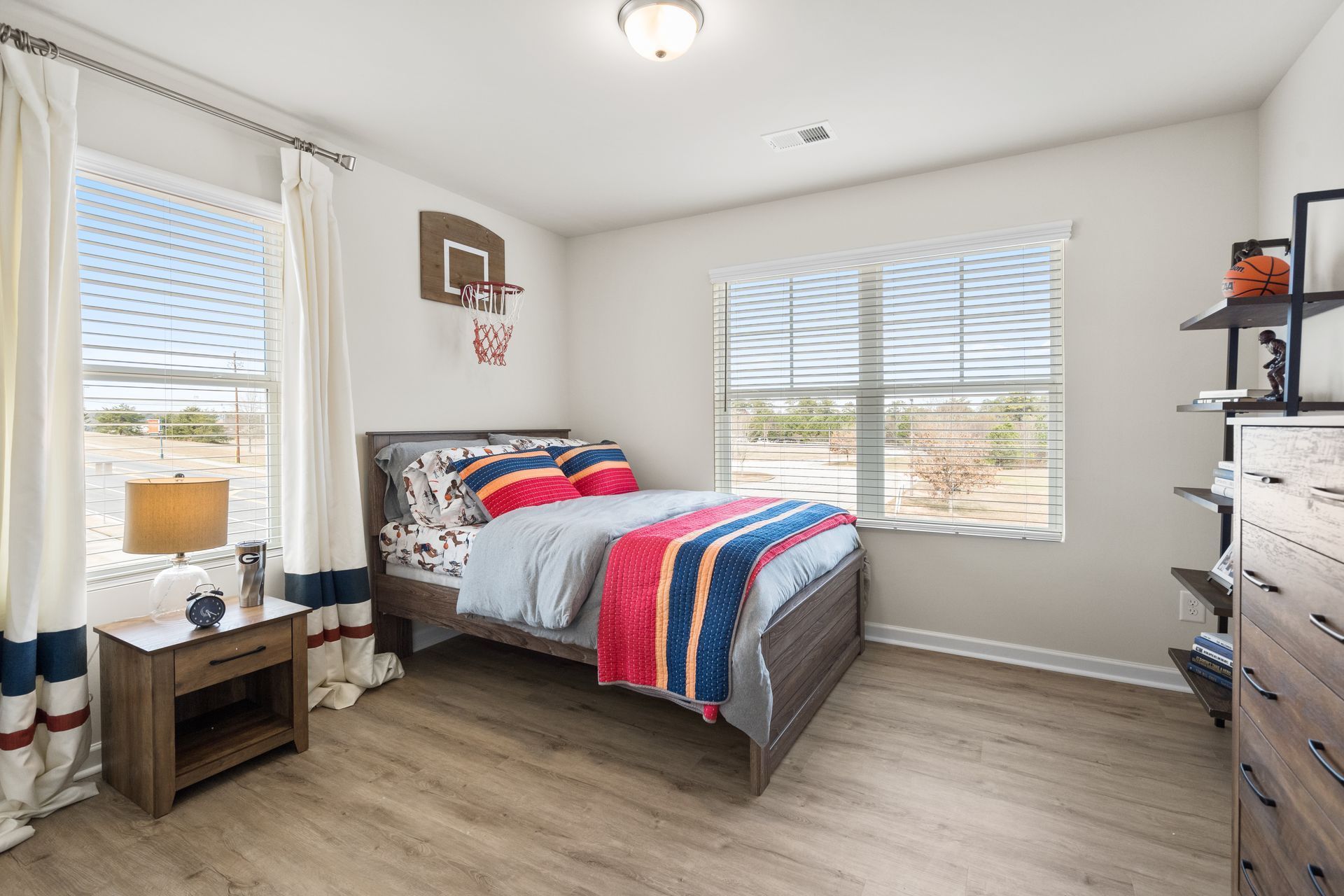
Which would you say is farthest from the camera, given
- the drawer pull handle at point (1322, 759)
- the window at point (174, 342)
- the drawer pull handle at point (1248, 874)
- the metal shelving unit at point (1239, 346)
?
the window at point (174, 342)

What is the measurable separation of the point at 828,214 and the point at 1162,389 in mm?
1822

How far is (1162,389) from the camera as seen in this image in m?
2.82

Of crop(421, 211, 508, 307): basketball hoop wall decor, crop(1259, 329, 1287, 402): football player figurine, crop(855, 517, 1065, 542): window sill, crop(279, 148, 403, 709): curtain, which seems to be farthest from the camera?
crop(421, 211, 508, 307): basketball hoop wall decor

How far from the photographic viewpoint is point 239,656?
6.96ft

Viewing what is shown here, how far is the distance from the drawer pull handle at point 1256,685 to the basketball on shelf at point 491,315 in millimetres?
3437

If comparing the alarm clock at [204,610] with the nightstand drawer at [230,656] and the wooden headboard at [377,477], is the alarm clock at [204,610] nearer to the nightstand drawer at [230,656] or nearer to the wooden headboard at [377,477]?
the nightstand drawer at [230,656]

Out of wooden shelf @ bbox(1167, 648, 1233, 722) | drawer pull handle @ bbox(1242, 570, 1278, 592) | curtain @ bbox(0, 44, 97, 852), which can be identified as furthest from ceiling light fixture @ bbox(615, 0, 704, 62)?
wooden shelf @ bbox(1167, 648, 1233, 722)

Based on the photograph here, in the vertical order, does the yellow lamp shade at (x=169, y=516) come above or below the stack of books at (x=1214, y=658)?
above

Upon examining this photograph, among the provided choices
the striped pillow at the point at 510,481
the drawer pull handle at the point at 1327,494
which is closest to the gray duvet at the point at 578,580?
the striped pillow at the point at 510,481

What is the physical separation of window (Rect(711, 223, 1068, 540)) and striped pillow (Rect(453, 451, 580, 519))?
1196 millimetres

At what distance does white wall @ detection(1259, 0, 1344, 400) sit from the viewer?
6.63ft

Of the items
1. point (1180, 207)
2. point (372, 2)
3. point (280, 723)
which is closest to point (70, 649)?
Answer: point (280, 723)

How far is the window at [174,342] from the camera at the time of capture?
7.25ft

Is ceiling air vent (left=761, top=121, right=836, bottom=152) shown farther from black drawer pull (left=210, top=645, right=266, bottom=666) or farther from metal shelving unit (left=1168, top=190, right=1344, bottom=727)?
black drawer pull (left=210, top=645, right=266, bottom=666)
